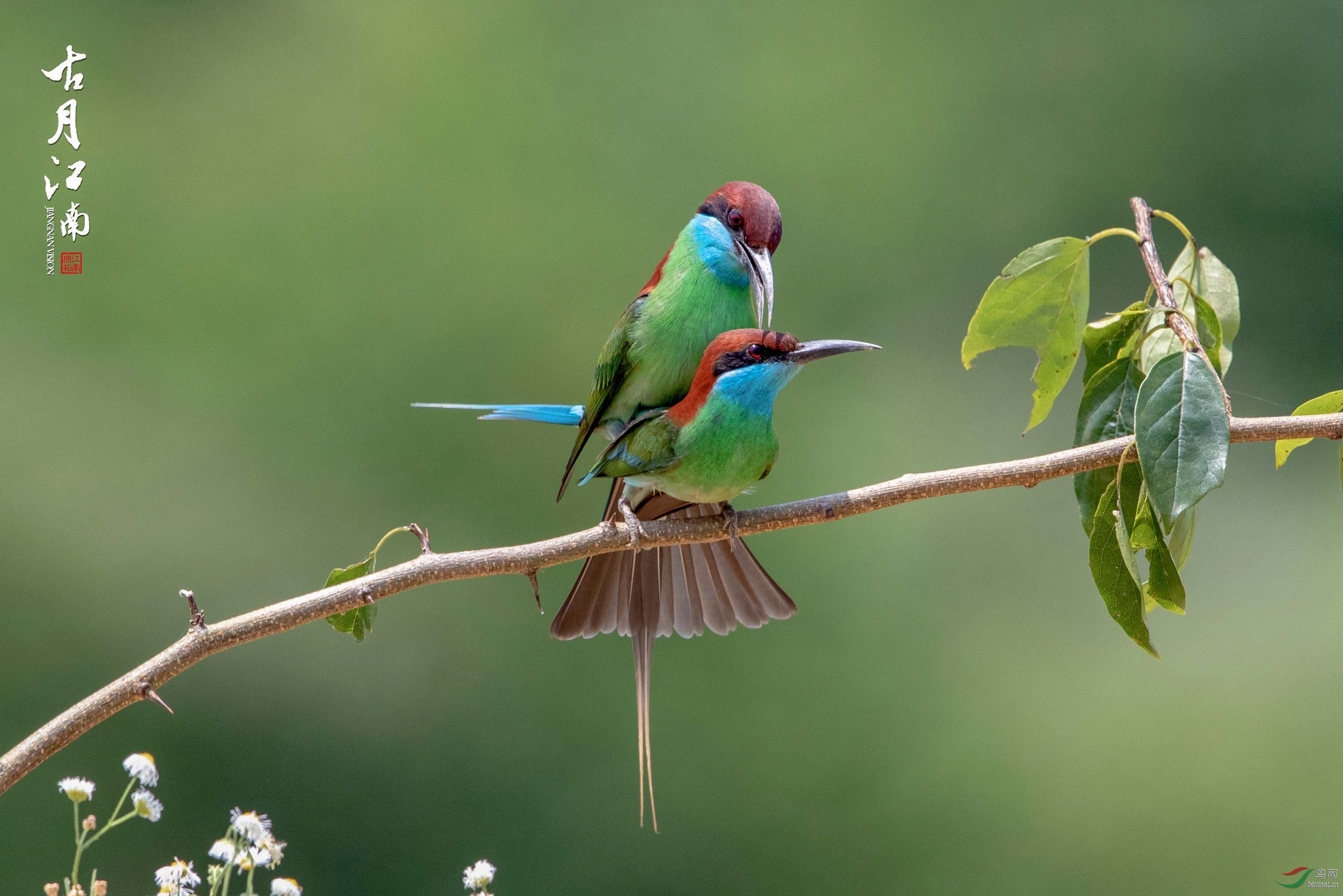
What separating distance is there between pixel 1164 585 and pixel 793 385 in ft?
9.72

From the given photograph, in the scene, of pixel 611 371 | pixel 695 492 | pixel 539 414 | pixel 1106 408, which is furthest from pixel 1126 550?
pixel 539 414

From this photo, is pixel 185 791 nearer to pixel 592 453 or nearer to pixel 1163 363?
pixel 592 453

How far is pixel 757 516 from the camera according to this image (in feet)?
4.62

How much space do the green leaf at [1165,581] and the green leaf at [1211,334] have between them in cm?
29

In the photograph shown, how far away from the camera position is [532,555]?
4.31 ft

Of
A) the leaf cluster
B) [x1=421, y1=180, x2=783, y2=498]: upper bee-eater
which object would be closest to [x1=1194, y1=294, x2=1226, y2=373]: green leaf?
the leaf cluster

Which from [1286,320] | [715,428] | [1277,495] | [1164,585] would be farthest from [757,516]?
[1286,320]

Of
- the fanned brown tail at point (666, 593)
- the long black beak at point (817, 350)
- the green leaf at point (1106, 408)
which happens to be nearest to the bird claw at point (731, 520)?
the fanned brown tail at point (666, 593)

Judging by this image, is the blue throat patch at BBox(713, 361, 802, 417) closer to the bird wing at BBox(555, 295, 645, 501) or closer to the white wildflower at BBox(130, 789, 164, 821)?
the bird wing at BBox(555, 295, 645, 501)

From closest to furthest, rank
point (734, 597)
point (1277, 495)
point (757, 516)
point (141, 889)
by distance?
point (757, 516)
point (734, 597)
point (141, 889)
point (1277, 495)

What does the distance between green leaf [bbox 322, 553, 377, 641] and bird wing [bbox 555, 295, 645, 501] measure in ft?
0.94

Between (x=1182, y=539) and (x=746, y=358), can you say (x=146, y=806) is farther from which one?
(x=1182, y=539)

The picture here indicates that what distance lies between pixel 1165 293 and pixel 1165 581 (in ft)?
1.14

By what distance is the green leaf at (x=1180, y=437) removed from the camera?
3.80ft
